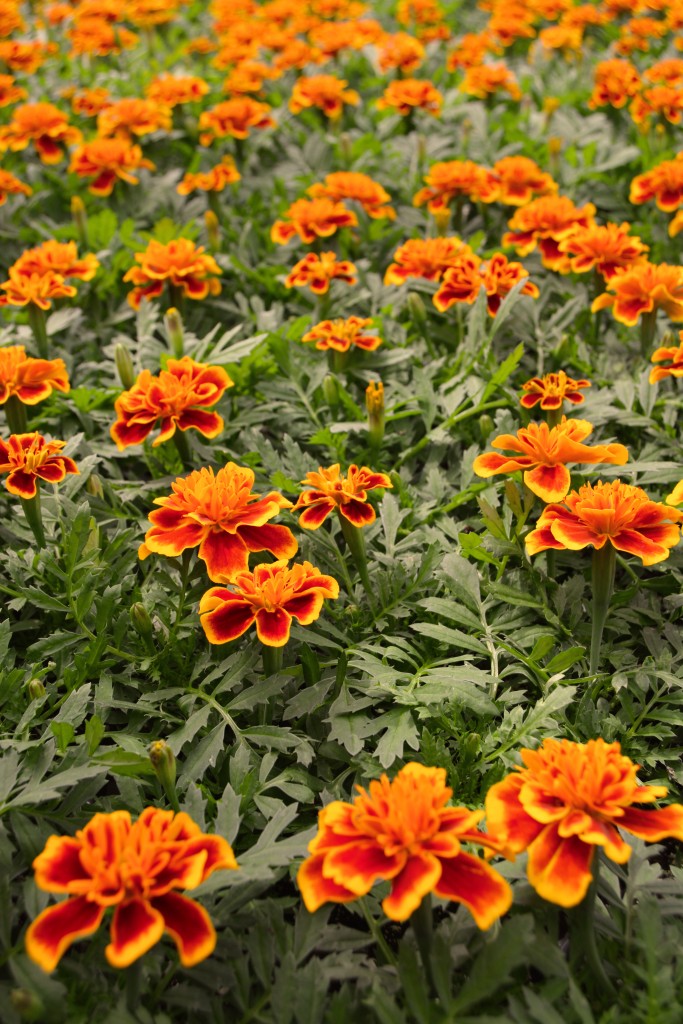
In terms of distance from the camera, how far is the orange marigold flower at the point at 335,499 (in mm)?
1490

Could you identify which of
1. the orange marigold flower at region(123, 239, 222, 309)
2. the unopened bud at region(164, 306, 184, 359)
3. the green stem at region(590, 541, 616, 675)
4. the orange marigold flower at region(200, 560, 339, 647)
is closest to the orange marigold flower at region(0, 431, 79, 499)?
the orange marigold flower at region(200, 560, 339, 647)

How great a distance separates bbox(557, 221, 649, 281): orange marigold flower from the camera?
210 cm

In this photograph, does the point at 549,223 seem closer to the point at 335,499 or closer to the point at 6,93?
the point at 335,499

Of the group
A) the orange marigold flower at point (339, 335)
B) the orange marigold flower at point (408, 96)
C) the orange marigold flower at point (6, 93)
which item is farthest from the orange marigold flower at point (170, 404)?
the orange marigold flower at point (6, 93)

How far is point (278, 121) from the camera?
3623 mm

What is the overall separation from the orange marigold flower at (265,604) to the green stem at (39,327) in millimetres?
1101

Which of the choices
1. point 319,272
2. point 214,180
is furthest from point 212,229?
point 319,272

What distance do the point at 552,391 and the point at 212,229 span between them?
1281 millimetres

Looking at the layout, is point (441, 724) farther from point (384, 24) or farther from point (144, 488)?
point (384, 24)

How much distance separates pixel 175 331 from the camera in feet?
7.09

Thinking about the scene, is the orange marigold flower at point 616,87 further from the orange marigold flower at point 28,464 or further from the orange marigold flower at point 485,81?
the orange marigold flower at point 28,464

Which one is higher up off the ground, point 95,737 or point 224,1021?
point 95,737

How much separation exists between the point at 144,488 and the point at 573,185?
6.17 ft

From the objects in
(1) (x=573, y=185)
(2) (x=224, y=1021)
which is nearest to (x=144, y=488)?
(2) (x=224, y=1021)
